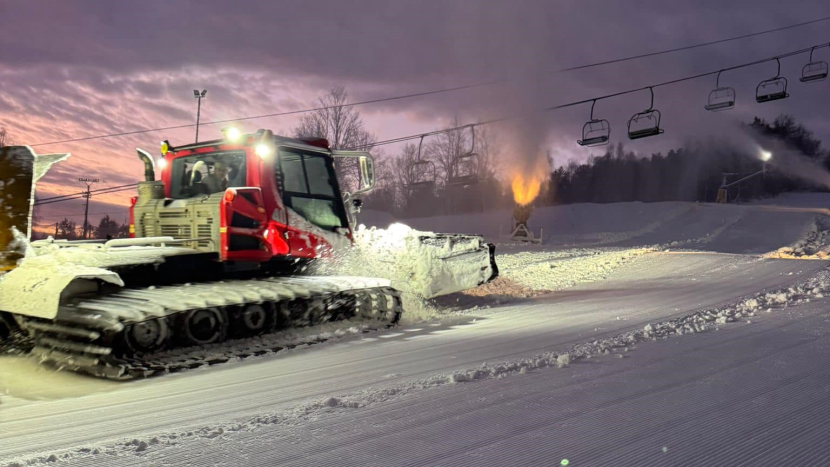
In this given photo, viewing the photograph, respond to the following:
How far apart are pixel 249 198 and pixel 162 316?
6.47ft

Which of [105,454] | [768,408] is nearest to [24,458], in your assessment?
[105,454]

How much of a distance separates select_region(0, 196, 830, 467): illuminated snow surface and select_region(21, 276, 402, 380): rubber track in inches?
7.4

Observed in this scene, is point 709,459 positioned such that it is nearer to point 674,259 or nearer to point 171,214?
point 171,214

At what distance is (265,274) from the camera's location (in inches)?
286

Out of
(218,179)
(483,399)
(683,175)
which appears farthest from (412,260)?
(683,175)

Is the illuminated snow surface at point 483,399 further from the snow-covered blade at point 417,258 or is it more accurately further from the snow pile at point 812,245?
the snow pile at point 812,245

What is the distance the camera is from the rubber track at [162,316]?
510 centimetres

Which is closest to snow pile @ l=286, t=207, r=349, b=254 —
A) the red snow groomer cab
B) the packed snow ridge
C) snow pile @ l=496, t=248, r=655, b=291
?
the red snow groomer cab

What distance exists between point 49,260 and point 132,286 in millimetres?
799

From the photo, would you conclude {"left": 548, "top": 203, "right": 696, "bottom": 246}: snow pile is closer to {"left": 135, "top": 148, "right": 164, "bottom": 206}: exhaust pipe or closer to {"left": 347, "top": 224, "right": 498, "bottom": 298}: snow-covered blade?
{"left": 347, "top": 224, "right": 498, "bottom": 298}: snow-covered blade

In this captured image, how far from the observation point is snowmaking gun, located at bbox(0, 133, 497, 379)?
17.6 ft

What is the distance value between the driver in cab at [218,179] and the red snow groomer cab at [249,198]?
0.04 ft

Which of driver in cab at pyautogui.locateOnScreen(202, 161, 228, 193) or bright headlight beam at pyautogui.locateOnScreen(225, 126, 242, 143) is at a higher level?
bright headlight beam at pyautogui.locateOnScreen(225, 126, 242, 143)

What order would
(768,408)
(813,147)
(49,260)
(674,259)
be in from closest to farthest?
1. (768,408)
2. (49,260)
3. (674,259)
4. (813,147)
